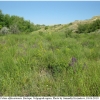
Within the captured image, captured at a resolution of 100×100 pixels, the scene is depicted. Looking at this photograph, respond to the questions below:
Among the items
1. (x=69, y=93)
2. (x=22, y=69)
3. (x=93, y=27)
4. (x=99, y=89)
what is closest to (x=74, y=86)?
(x=69, y=93)

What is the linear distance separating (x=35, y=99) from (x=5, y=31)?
17742 mm

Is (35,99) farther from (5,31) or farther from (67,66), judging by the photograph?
(5,31)

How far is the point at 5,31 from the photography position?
1805 centimetres

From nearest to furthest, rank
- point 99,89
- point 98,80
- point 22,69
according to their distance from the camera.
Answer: point 99,89 < point 98,80 < point 22,69

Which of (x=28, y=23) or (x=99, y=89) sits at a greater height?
(x=28, y=23)

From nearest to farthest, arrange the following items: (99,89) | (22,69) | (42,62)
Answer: (99,89), (22,69), (42,62)

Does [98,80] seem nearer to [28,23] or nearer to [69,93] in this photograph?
[69,93]

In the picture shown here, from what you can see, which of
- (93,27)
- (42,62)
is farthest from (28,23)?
(42,62)

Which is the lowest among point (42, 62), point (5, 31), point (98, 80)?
point (98, 80)

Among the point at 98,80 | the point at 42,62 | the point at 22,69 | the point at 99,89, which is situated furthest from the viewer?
the point at 42,62

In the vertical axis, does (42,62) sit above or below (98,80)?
above

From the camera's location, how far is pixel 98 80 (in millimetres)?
2219

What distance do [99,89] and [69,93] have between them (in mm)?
516

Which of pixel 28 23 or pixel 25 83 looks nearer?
pixel 25 83
